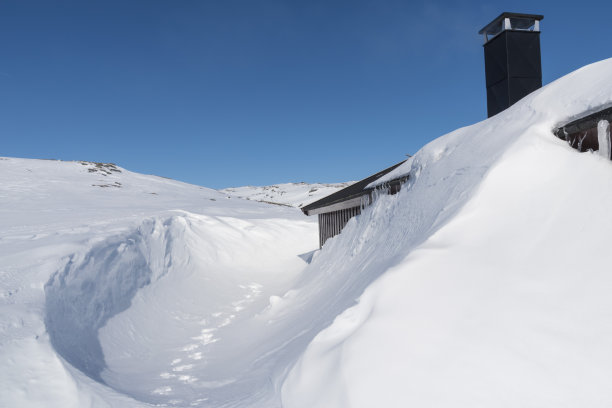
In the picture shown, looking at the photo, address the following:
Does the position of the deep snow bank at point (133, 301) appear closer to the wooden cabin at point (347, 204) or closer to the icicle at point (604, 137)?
the wooden cabin at point (347, 204)

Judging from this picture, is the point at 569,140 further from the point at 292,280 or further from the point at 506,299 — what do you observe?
the point at 292,280

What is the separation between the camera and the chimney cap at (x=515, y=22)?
818 centimetres

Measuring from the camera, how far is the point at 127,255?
855 centimetres

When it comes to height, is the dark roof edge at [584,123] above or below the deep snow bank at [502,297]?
above

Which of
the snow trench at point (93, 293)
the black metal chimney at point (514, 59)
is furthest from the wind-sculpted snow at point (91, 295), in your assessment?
the black metal chimney at point (514, 59)

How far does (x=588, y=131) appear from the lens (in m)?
3.26

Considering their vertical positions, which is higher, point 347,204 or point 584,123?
point 584,123

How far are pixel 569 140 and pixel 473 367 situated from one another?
2.56 metres

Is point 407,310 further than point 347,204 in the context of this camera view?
No

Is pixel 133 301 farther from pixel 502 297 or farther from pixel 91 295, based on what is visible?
pixel 502 297

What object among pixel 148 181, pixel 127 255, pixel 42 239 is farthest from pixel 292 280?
pixel 148 181

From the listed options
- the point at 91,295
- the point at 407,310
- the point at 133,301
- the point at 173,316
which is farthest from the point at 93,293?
the point at 407,310

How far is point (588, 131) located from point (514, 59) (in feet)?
19.2

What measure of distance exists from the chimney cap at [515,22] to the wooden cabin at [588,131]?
19.8 ft
